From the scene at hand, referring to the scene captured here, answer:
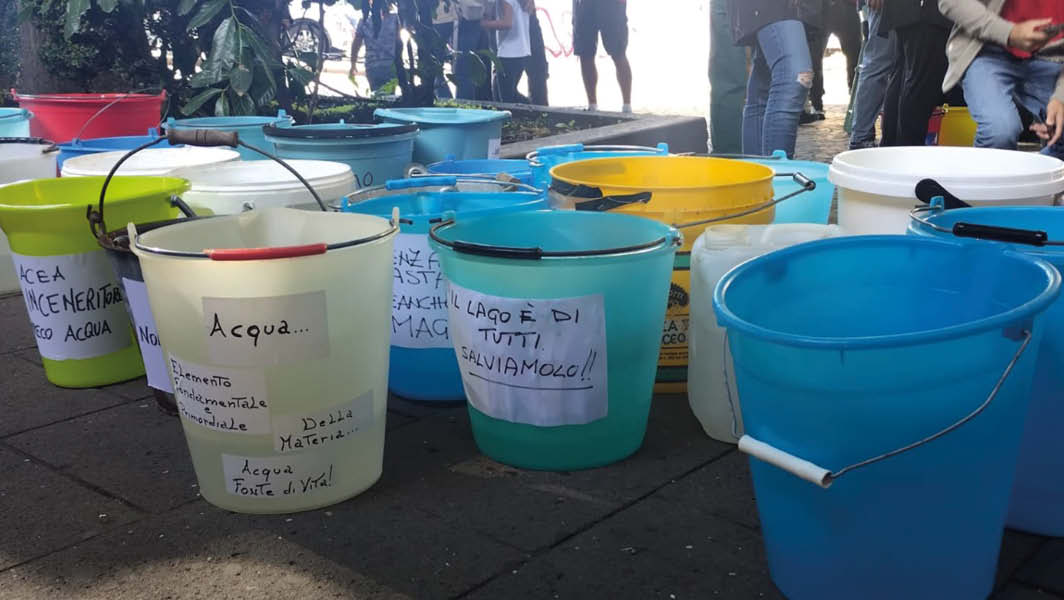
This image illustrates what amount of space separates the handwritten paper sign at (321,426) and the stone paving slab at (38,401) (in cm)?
79

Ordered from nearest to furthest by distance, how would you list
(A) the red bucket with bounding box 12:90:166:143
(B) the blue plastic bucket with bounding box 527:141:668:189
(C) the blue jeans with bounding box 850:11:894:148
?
(B) the blue plastic bucket with bounding box 527:141:668:189
(A) the red bucket with bounding box 12:90:166:143
(C) the blue jeans with bounding box 850:11:894:148

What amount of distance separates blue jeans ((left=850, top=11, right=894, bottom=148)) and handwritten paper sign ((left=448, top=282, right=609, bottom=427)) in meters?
3.99

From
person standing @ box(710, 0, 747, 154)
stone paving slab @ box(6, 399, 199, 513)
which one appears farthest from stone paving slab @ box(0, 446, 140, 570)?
person standing @ box(710, 0, 747, 154)

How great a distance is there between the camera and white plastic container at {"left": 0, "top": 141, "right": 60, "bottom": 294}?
134 inches

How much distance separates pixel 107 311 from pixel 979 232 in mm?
2152

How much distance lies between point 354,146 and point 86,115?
163cm

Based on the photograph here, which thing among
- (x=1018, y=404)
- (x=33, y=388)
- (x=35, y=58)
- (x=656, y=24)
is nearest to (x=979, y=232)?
(x=1018, y=404)

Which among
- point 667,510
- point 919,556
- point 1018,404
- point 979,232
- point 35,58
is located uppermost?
point 35,58

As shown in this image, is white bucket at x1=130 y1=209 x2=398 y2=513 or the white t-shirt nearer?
white bucket at x1=130 y1=209 x2=398 y2=513

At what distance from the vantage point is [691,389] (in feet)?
7.67

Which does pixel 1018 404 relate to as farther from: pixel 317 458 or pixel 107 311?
pixel 107 311

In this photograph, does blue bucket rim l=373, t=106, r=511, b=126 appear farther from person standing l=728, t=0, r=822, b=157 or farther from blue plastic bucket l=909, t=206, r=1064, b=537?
blue plastic bucket l=909, t=206, r=1064, b=537

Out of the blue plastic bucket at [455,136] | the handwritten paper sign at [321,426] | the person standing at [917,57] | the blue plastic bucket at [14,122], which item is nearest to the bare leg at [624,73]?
the person standing at [917,57]

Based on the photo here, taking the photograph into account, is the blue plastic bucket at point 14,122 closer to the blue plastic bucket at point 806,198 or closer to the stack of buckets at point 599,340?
the stack of buckets at point 599,340
